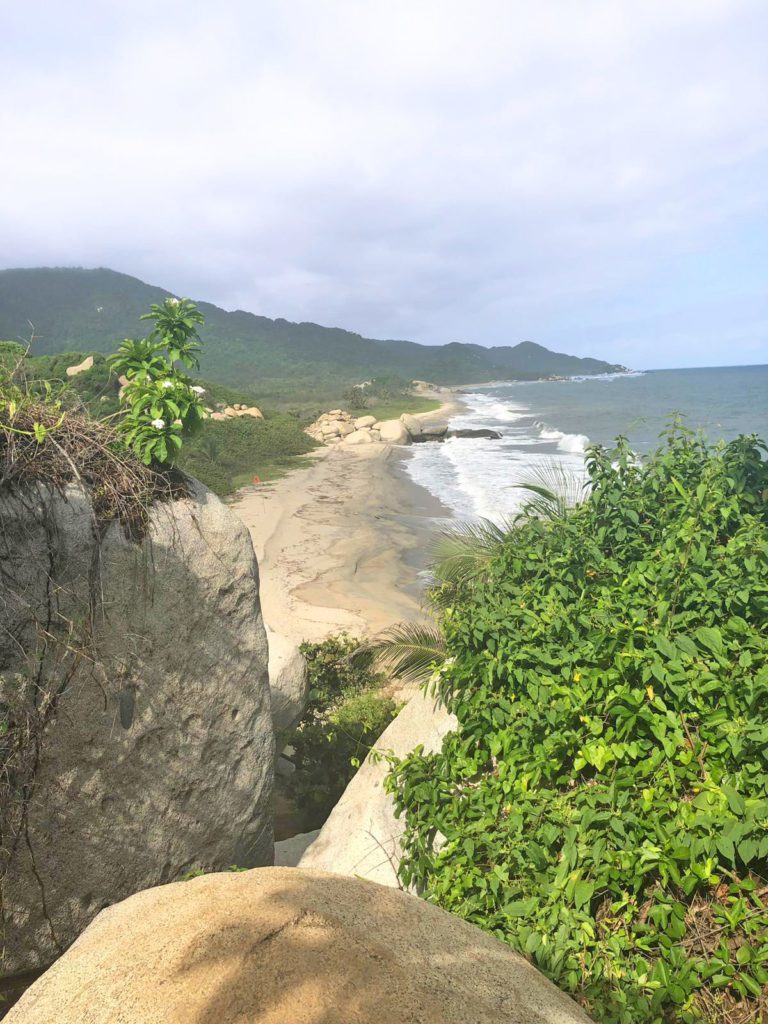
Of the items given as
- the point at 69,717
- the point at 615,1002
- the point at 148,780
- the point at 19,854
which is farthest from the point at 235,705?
the point at 615,1002

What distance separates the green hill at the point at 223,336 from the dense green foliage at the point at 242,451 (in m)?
37.9

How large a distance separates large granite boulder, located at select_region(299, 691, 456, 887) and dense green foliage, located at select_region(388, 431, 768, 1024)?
0.87 feet

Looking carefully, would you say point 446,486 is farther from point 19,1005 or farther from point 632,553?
point 19,1005

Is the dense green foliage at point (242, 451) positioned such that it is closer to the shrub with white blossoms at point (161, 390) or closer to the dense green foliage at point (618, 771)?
the shrub with white blossoms at point (161, 390)

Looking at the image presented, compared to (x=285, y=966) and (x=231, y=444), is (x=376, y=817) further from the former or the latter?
(x=231, y=444)

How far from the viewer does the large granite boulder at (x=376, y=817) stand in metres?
4.48

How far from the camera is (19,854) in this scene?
4.32 m

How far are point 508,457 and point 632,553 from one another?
109ft

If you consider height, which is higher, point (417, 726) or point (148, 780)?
point (417, 726)

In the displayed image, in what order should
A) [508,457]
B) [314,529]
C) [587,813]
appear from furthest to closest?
1. [508,457]
2. [314,529]
3. [587,813]

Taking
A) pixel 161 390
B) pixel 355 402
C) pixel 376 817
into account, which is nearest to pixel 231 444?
pixel 355 402

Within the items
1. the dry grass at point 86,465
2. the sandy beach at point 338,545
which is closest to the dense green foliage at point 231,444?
the sandy beach at point 338,545

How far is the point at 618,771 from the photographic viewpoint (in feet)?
11.1

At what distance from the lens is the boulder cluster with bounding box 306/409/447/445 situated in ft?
142
